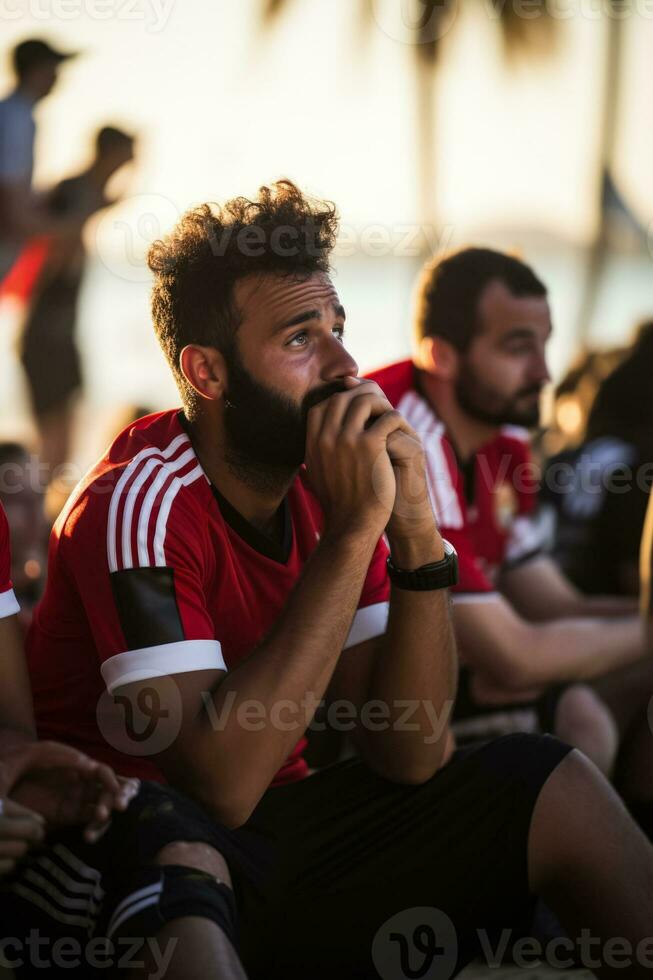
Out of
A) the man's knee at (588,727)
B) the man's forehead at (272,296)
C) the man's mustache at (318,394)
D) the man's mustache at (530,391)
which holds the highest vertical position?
the man's forehead at (272,296)

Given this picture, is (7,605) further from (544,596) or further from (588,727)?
(544,596)

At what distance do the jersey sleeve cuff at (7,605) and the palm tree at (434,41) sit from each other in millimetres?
8595

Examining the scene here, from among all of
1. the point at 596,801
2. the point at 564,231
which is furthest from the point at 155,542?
the point at 564,231

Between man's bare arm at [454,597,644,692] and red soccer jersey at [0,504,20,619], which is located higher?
red soccer jersey at [0,504,20,619]

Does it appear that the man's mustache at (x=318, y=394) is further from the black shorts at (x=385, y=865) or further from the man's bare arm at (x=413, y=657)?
the black shorts at (x=385, y=865)

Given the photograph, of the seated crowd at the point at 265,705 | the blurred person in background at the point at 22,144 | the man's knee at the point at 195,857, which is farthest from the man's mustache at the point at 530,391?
the blurred person in background at the point at 22,144

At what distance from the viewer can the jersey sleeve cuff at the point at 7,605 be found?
6.57 ft

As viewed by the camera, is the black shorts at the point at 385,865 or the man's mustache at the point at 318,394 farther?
the man's mustache at the point at 318,394

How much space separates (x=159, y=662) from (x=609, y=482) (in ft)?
8.89

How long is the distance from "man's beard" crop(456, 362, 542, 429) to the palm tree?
6.85 meters

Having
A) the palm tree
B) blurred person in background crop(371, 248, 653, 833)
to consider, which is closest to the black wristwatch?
blurred person in background crop(371, 248, 653, 833)

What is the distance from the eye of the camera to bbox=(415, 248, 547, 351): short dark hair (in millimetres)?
3609

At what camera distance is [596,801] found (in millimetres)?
2014

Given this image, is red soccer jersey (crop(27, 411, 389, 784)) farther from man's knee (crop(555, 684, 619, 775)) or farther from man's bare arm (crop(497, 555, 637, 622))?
man's bare arm (crop(497, 555, 637, 622))
